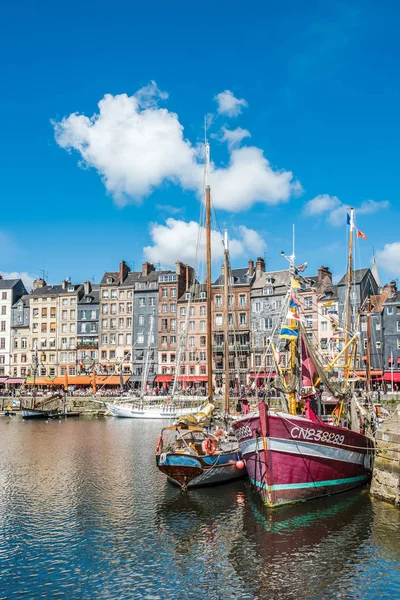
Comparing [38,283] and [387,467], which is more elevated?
[38,283]

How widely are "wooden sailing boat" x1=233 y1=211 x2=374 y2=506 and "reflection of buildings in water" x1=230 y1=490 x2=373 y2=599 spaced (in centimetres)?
79

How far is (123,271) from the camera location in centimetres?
9612

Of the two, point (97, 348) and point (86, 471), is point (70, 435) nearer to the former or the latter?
point (86, 471)

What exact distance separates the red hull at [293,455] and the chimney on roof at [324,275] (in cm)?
5628

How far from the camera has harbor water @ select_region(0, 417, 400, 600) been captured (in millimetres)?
15828

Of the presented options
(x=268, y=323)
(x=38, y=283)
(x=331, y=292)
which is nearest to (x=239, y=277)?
(x=268, y=323)

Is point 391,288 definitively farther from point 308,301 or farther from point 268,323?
point 268,323

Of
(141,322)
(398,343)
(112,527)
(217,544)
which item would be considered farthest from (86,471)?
(141,322)

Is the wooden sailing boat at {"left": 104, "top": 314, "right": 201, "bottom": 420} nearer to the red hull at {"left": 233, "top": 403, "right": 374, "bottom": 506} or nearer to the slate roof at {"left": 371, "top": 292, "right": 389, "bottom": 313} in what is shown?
the slate roof at {"left": 371, "top": 292, "right": 389, "bottom": 313}

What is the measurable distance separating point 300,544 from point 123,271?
80.1 meters

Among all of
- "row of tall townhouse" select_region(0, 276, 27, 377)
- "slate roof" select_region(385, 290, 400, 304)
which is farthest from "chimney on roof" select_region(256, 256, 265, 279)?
"row of tall townhouse" select_region(0, 276, 27, 377)

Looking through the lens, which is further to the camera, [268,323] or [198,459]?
[268,323]

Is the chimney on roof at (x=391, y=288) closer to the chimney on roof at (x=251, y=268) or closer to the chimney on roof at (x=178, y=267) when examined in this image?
the chimney on roof at (x=251, y=268)

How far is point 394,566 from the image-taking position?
672 inches
